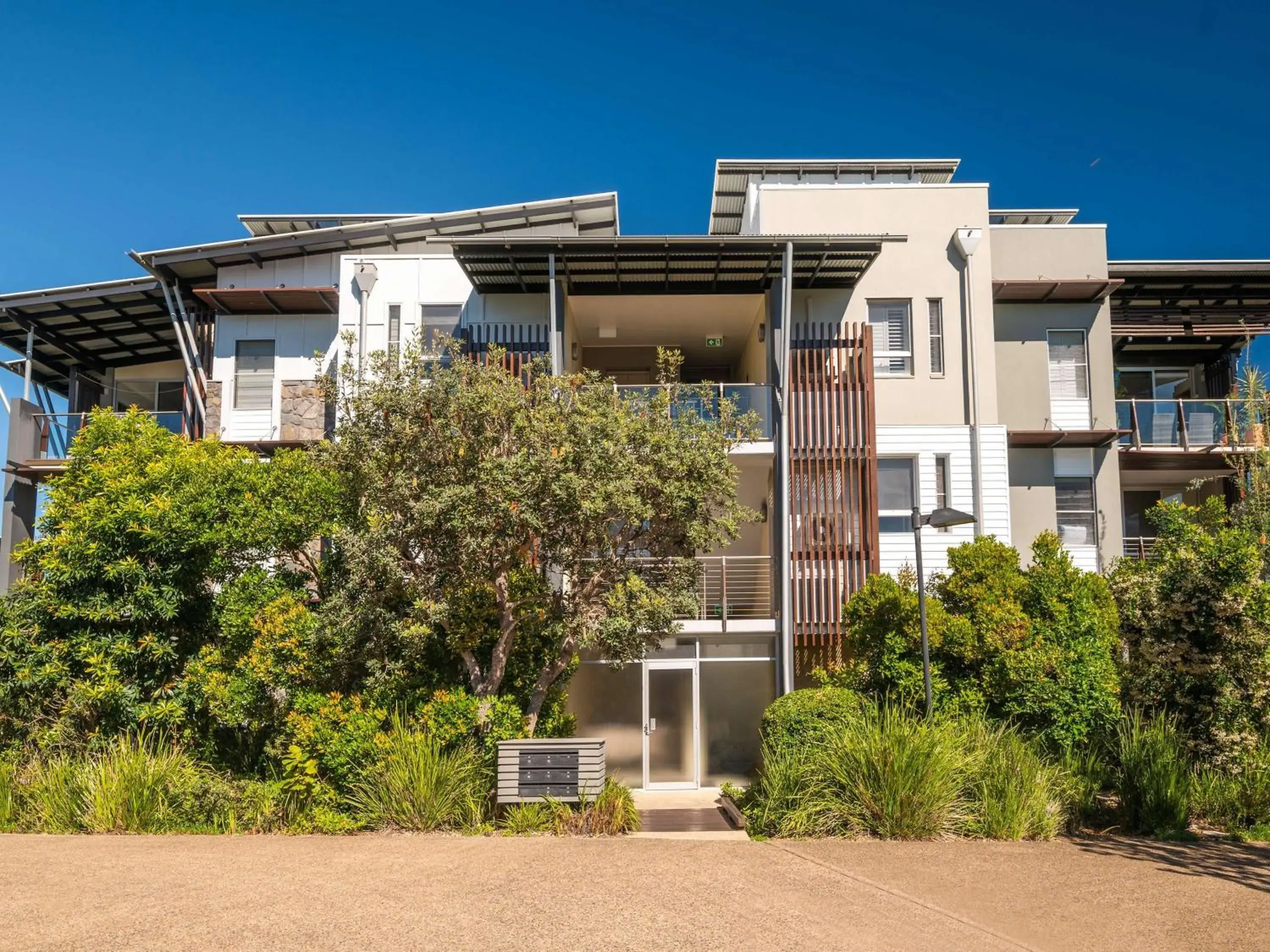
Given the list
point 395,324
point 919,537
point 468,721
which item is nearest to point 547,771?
point 468,721

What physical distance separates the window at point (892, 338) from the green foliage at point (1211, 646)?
6.64m

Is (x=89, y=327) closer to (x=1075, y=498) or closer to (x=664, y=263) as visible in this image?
(x=664, y=263)

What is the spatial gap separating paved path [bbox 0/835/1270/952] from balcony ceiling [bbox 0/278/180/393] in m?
13.3

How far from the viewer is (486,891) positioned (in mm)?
8359

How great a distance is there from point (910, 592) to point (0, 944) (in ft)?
37.6

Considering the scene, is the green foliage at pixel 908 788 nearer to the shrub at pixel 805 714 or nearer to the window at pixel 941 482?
the shrub at pixel 805 714

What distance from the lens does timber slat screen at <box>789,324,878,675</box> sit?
17406 mm

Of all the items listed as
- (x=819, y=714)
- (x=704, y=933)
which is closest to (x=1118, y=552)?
(x=819, y=714)

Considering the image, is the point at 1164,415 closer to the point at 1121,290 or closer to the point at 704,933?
the point at 1121,290

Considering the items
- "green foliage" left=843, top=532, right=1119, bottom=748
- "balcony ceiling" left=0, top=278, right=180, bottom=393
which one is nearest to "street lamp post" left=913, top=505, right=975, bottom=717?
"green foliage" left=843, top=532, right=1119, bottom=748

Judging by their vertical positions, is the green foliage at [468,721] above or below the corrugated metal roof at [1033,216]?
Answer: below

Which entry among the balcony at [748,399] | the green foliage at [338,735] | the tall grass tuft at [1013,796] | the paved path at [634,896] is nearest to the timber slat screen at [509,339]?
the balcony at [748,399]

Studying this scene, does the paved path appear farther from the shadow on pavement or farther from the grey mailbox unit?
the grey mailbox unit

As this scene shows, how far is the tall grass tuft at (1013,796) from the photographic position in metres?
10.8
